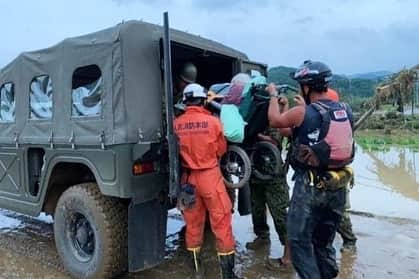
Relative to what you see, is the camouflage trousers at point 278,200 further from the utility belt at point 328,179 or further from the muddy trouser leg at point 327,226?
the utility belt at point 328,179

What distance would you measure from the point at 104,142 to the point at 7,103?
232 cm

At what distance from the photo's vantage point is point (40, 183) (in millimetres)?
4820

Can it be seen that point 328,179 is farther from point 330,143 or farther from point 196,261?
point 196,261

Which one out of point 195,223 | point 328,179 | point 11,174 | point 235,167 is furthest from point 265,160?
point 11,174

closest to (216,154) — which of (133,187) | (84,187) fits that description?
(133,187)

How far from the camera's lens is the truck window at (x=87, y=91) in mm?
4320

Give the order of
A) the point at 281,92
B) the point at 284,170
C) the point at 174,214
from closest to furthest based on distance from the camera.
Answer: the point at 281,92, the point at 284,170, the point at 174,214

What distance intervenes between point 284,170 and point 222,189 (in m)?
0.88

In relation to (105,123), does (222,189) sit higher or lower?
lower

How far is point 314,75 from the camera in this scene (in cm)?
363

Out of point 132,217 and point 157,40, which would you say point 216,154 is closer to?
point 132,217

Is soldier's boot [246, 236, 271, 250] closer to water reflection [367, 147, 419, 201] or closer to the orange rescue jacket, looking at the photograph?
the orange rescue jacket

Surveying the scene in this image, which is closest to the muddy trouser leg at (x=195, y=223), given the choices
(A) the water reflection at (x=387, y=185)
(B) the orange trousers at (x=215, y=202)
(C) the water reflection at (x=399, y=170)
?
(B) the orange trousers at (x=215, y=202)

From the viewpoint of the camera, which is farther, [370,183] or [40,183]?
[370,183]
